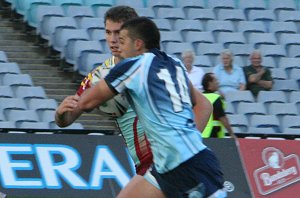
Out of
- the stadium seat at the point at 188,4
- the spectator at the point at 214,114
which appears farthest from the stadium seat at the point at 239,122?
the stadium seat at the point at 188,4

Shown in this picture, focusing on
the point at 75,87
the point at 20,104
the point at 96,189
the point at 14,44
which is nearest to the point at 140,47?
the point at 96,189

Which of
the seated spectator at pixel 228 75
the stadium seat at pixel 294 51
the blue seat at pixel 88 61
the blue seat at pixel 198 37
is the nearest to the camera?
the seated spectator at pixel 228 75

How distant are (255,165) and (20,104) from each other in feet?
9.86

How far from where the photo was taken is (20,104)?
1184 cm

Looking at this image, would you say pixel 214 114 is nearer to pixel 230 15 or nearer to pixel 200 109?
pixel 230 15

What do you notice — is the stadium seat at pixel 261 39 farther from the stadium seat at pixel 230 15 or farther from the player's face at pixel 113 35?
the player's face at pixel 113 35

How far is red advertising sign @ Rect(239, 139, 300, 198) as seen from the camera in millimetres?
10891

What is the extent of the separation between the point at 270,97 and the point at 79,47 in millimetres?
2732

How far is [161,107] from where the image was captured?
5285mm

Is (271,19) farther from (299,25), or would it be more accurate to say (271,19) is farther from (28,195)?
(28,195)

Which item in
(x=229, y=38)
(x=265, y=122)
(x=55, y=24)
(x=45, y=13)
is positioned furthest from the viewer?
(x=229, y=38)

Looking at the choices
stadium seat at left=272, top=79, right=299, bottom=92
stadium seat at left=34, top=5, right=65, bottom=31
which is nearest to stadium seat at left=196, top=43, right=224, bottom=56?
stadium seat at left=272, top=79, right=299, bottom=92

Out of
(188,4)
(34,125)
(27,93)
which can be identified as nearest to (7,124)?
(34,125)

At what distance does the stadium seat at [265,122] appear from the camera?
12547 mm
